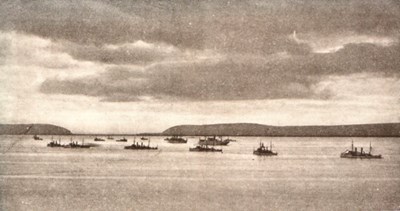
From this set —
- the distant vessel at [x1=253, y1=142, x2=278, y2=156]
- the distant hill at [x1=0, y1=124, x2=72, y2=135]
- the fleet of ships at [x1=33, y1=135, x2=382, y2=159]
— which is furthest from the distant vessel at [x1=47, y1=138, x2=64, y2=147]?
the distant vessel at [x1=253, y1=142, x2=278, y2=156]

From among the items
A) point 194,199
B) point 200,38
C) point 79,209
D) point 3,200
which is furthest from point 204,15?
point 3,200

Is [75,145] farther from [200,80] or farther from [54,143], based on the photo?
[200,80]

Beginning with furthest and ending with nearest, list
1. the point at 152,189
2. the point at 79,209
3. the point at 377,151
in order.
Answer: the point at 377,151 → the point at 152,189 → the point at 79,209

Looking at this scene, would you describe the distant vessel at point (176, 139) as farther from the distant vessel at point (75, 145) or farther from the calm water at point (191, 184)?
the distant vessel at point (75, 145)

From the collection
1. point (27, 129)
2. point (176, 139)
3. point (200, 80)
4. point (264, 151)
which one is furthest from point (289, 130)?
point (27, 129)

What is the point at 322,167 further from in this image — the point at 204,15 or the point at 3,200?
the point at 3,200
